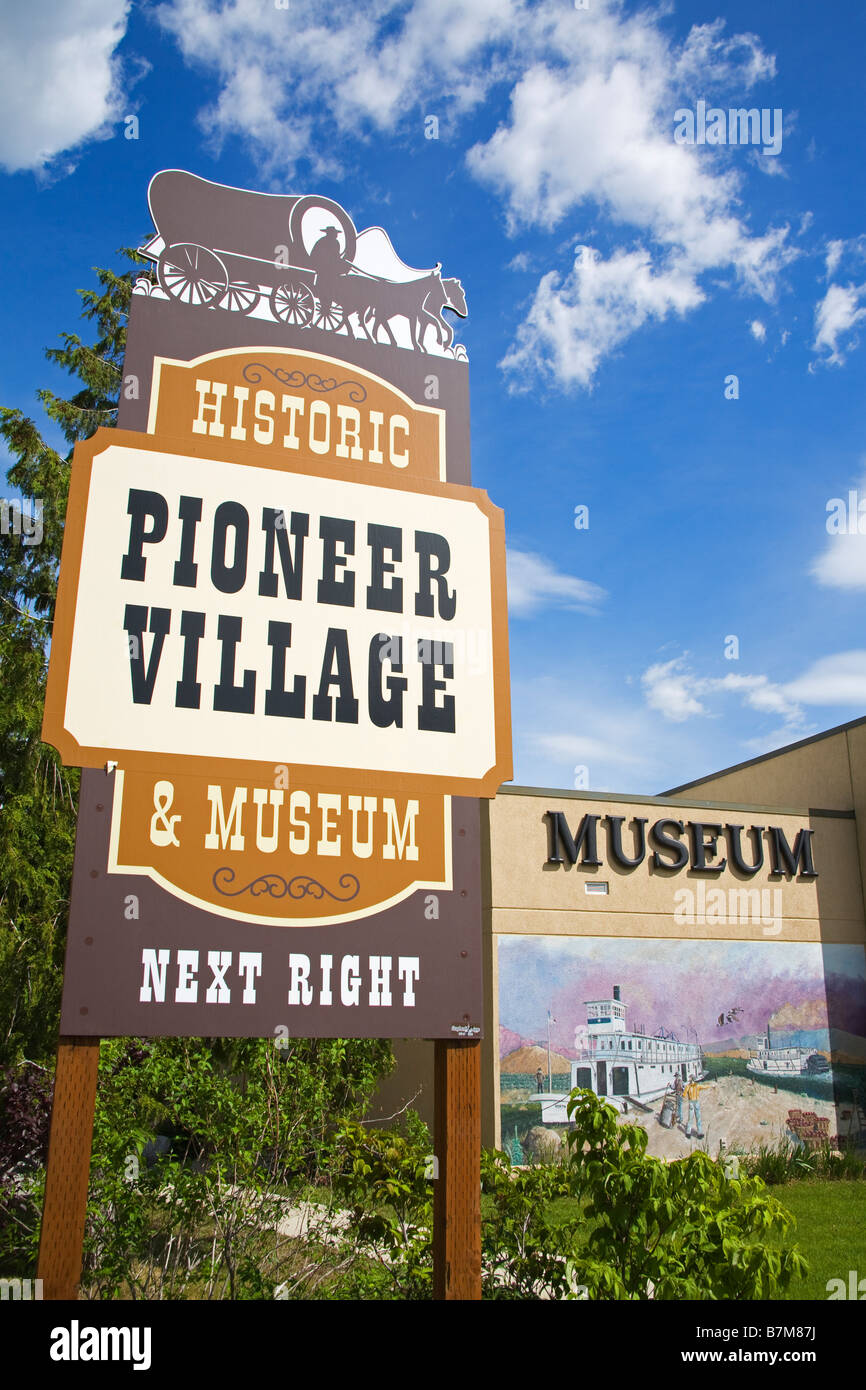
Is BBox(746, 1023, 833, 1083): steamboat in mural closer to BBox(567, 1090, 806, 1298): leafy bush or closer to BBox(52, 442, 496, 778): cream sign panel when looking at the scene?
BBox(567, 1090, 806, 1298): leafy bush

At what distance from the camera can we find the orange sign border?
4.55 m

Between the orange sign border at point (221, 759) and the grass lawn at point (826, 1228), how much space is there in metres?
4.46

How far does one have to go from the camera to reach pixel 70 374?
19.1 m

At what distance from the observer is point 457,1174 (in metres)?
4.65

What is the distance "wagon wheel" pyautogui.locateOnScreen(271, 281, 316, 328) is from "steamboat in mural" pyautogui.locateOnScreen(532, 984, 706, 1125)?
12347 mm

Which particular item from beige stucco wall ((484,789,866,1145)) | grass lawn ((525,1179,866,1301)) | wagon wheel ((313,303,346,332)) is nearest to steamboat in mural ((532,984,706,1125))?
beige stucco wall ((484,789,866,1145))

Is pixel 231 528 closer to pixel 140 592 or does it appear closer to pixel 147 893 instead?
pixel 140 592

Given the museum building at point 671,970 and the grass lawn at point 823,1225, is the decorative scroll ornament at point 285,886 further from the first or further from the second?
the museum building at point 671,970

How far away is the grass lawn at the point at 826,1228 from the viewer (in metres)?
8.94

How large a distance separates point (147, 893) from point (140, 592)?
1.44m

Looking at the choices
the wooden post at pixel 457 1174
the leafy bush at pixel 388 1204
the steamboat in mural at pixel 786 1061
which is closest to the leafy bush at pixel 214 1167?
the leafy bush at pixel 388 1204

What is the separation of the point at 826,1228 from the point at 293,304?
37.6 ft

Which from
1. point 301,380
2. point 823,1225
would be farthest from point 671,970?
point 301,380
